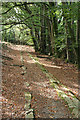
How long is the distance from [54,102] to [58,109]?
0.43m

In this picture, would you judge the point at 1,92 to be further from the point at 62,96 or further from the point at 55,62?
the point at 55,62

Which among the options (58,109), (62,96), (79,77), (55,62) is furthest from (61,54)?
(58,109)

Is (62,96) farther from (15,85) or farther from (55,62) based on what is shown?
(55,62)

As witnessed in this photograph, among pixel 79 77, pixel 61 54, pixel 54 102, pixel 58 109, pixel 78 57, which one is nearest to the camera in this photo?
pixel 58 109

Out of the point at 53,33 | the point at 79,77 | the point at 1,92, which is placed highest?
the point at 53,33

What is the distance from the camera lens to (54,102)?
426 centimetres

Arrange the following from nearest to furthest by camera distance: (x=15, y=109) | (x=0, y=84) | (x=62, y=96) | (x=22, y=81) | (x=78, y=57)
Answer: (x=15, y=109), (x=62, y=96), (x=0, y=84), (x=22, y=81), (x=78, y=57)

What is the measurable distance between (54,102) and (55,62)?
643 centimetres

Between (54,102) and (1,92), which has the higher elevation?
(1,92)

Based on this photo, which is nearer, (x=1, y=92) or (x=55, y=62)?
(x=1, y=92)

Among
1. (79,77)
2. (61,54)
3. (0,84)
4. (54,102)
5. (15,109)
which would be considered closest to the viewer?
(15,109)

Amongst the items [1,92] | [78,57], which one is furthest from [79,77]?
[1,92]

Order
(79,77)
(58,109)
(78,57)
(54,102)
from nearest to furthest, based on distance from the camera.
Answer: (58,109), (54,102), (79,77), (78,57)

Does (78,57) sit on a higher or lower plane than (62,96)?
higher
